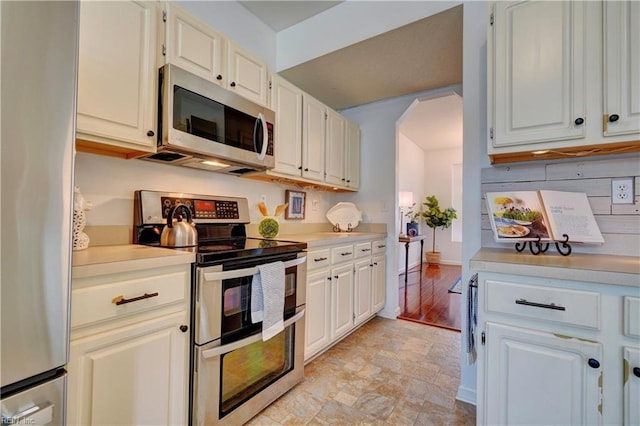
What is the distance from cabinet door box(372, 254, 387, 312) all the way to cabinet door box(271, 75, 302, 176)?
1.24 meters

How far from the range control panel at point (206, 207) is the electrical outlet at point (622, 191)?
213 centimetres

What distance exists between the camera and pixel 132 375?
1081mm

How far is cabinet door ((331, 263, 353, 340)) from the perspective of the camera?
2.24 meters

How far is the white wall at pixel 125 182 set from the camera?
145cm

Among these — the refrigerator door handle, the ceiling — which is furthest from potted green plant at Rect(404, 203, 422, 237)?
the refrigerator door handle

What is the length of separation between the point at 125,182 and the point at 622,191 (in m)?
2.52

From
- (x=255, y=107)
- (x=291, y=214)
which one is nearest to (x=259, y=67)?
(x=255, y=107)

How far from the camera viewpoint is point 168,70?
55.9 inches

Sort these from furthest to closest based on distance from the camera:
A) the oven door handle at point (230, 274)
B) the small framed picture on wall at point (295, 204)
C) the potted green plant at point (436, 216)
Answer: the potted green plant at point (436, 216) → the small framed picture on wall at point (295, 204) → the oven door handle at point (230, 274)

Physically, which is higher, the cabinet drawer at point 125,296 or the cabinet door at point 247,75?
the cabinet door at point 247,75

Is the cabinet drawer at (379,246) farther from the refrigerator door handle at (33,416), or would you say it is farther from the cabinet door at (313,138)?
the refrigerator door handle at (33,416)

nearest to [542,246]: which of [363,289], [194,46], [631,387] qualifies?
[631,387]

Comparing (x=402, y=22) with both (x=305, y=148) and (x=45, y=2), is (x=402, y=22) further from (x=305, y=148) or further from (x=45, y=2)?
(x=45, y=2)
